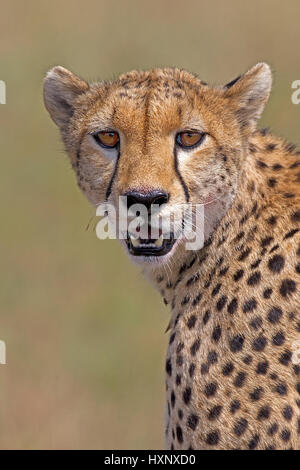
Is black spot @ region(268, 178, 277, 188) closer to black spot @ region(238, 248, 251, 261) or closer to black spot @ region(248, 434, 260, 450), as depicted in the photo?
black spot @ region(238, 248, 251, 261)

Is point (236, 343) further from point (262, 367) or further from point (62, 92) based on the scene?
point (62, 92)

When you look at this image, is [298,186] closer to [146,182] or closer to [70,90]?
[146,182]

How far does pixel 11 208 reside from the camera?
10.9 metres

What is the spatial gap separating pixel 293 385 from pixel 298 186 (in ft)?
2.46

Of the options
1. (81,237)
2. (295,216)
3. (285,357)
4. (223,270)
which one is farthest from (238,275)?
(81,237)

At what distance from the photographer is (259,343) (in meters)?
4.74

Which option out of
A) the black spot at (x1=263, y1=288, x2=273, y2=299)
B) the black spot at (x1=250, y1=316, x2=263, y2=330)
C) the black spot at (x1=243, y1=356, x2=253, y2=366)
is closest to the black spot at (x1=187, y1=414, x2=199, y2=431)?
the black spot at (x1=243, y1=356, x2=253, y2=366)

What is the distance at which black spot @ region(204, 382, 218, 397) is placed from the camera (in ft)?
15.6

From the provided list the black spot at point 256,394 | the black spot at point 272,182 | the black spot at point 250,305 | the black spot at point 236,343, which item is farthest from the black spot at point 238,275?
the black spot at point 256,394

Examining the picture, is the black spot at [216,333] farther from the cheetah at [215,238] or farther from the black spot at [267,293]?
the black spot at [267,293]

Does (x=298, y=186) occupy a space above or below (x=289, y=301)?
above

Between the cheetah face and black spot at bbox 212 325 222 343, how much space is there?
294mm

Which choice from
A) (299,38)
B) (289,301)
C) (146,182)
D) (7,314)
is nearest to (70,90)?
(146,182)

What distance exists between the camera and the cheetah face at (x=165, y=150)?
188 inches
